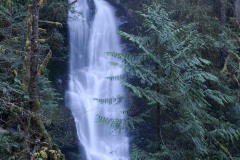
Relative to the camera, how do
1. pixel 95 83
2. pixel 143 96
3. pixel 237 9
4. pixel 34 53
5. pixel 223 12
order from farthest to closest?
1. pixel 237 9
2. pixel 223 12
3. pixel 95 83
4. pixel 143 96
5. pixel 34 53

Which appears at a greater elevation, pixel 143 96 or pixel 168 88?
pixel 168 88

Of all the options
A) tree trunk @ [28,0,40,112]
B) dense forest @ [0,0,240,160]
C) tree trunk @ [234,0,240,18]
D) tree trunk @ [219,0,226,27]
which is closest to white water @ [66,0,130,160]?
dense forest @ [0,0,240,160]

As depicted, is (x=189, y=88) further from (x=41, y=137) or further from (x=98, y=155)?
(x=98, y=155)

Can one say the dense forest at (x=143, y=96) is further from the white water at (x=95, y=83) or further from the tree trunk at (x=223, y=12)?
the tree trunk at (x=223, y=12)

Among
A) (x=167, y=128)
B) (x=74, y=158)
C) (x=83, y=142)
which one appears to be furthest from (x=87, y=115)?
(x=167, y=128)

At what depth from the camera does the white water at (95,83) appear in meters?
13.0

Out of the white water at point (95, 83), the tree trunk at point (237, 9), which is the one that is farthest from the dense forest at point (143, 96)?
the tree trunk at point (237, 9)

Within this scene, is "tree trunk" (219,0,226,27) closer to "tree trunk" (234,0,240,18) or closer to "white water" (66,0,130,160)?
"tree trunk" (234,0,240,18)

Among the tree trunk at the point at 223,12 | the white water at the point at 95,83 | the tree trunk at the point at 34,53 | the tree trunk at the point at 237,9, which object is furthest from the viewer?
the tree trunk at the point at 237,9

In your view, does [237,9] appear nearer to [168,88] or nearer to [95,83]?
[95,83]

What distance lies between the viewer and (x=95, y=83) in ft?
49.1

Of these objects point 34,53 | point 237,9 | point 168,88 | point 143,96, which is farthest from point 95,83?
point 34,53

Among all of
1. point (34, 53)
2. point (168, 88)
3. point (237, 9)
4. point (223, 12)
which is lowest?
point (168, 88)

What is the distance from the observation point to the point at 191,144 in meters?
8.91
